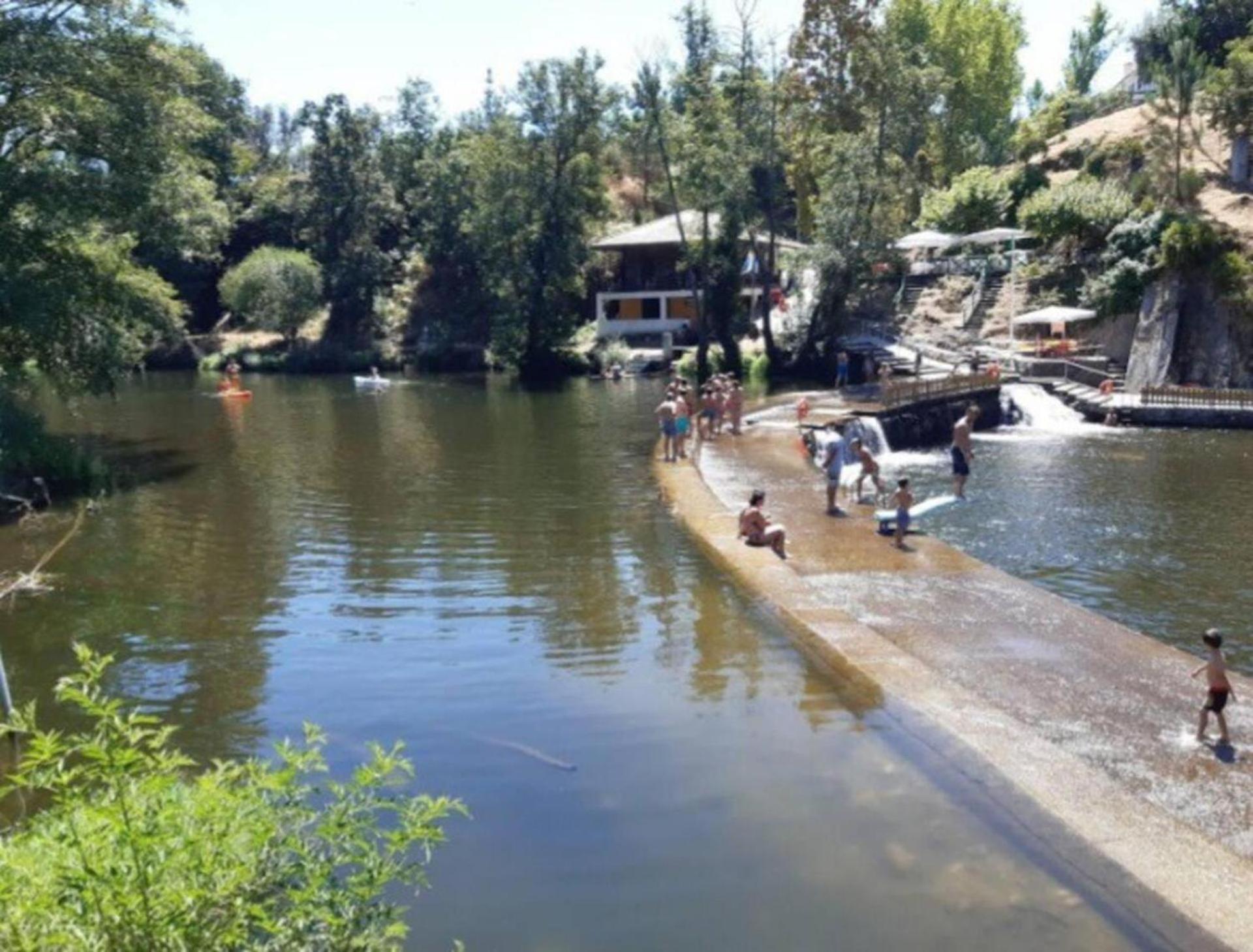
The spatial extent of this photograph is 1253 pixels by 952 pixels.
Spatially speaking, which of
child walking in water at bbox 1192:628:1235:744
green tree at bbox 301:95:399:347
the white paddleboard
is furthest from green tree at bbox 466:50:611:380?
child walking in water at bbox 1192:628:1235:744

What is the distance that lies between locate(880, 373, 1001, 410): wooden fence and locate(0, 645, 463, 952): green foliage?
89.3 feet

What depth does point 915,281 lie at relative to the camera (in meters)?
51.1

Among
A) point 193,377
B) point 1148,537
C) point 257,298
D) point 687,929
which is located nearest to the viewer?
point 687,929

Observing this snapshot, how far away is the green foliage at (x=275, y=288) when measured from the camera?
207 ft

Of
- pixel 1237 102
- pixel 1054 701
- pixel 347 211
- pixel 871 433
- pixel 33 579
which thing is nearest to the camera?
pixel 1054 701

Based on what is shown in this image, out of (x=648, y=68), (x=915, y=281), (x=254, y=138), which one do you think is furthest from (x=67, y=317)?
(x=254, y=138)

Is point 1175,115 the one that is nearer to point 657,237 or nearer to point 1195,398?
point 1195,398

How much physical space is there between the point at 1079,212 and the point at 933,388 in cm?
1777

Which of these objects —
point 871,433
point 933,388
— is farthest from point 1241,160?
point 871,433

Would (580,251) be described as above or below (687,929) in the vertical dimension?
above

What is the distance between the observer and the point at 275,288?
→ 207 ft

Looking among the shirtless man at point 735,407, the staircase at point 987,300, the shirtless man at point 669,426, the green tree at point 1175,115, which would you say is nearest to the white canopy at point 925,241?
the staircase at point 987,300

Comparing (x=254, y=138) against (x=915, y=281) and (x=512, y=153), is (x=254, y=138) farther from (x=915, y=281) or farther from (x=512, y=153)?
(x=915, y=281)

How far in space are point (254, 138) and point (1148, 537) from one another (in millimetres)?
104116
